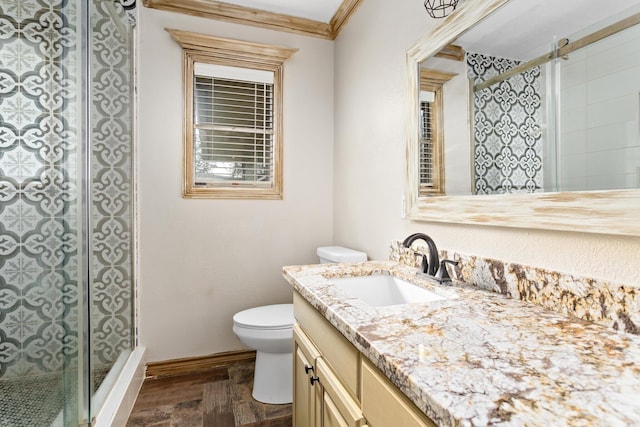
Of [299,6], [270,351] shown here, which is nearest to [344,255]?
[270,351]

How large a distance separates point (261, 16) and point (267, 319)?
210cm

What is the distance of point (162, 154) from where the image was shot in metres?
2.29

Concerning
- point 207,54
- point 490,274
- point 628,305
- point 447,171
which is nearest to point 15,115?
point 207,54

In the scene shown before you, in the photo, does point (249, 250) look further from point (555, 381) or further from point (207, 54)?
point (555, 381)

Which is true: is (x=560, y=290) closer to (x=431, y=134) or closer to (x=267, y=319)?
(x=431, y=134)

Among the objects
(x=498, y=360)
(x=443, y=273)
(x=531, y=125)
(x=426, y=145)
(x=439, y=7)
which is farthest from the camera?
(x=426, y=145)

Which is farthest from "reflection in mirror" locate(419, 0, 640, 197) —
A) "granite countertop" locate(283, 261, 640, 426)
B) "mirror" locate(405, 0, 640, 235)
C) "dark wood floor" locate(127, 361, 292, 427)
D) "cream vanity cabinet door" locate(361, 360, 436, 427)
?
"dark wood floor" locate(127, 361, 292, 427)

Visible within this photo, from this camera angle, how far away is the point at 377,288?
148 centimetres

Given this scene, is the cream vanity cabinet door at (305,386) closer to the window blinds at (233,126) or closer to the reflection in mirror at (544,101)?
the reflection in mirror at (544,101)

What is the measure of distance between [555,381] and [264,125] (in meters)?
2.33

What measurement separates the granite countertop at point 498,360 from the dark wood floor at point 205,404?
1.18 meters

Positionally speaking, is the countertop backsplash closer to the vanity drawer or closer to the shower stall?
the vanity drawer

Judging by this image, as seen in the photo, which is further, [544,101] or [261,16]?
[261,16]

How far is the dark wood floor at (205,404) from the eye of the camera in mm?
1786
